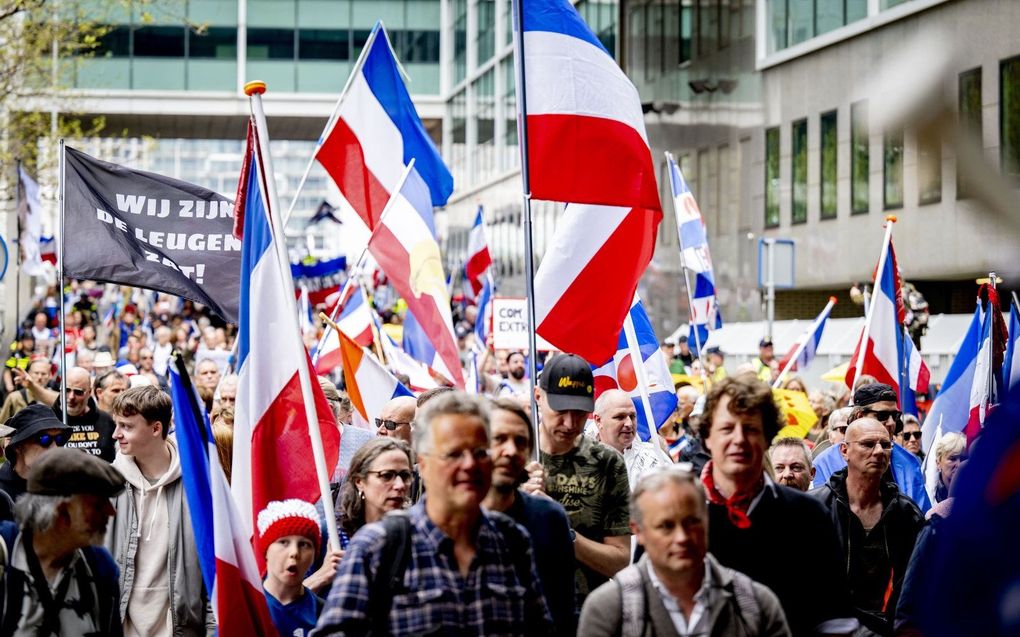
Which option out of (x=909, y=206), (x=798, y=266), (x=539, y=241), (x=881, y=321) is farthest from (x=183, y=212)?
(x=539, y=241)

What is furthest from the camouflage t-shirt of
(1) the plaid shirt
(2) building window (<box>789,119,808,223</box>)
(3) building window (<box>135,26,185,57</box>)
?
(3) building window (<box>135,26,185,57</box>)

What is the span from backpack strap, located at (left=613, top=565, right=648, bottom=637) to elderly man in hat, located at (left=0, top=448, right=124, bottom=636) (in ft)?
5.60

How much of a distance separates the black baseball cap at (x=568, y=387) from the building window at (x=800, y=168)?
26.4 meters

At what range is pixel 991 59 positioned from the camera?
23484mm

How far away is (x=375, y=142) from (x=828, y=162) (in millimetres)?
20445

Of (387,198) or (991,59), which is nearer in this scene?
(387,198)

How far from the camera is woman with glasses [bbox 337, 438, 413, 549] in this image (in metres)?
5.54

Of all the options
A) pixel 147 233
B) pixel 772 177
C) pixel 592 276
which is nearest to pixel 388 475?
pixel 592 276

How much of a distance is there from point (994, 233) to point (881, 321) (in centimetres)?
1048

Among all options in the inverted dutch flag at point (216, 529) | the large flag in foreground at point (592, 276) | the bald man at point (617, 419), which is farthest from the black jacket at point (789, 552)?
the large flag in foreground at point (592, 276)

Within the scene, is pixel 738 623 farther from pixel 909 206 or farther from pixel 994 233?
pixel 909 206

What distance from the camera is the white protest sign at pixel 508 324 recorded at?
57.8ft

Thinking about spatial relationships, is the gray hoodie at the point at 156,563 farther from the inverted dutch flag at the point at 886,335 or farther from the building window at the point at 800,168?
the building window at the point at 800,168

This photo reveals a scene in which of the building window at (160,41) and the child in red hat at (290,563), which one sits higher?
the building window at (160,41)
